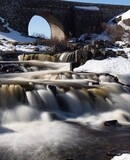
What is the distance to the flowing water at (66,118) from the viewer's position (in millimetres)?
6934

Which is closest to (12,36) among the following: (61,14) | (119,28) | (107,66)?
(61,14)

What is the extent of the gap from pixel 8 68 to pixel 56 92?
201 inches

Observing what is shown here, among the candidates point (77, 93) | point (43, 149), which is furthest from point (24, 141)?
point (77, 93)

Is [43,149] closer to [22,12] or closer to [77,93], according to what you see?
[77,93]

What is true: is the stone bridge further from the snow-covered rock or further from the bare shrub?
the bare shrub

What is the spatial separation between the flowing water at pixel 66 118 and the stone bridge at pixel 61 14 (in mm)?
18271

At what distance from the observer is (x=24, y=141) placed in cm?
745

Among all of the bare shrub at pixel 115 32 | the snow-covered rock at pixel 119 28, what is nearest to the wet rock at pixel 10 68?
the snow-covered rock at pixel 119 28

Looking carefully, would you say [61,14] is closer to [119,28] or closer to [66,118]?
[119,28]

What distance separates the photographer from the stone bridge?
30344 millimetres

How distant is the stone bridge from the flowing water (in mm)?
18271

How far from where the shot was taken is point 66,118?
9.45 meters

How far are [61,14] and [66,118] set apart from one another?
2374cm

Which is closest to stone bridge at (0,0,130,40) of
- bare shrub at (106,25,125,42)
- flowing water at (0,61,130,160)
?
bare shrub at (106,25,125,42)
